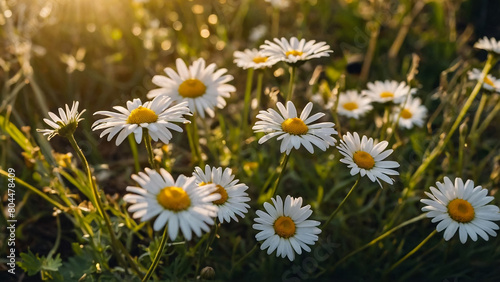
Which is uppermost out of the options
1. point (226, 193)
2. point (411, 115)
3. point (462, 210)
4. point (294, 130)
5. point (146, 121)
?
point (146, 121)

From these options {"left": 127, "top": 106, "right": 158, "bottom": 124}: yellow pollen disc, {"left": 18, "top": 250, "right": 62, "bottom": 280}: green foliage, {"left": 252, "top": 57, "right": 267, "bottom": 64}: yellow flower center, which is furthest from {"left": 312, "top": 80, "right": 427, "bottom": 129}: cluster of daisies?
{"left": 18, "top": 250, "right": 62, "bottom": 280}: green foliage

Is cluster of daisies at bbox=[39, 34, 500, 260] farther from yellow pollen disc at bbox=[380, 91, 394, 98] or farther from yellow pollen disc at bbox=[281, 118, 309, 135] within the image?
yellow pollen disc at bbox=[380, 91, 394, 98]

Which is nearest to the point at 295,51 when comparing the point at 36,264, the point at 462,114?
the point at 462,114

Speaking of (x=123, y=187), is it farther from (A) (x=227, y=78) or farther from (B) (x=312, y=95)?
(B) (x=312, y=95)

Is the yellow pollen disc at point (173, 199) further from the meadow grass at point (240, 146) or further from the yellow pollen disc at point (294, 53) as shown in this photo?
the yellow pollen disc at point (294, 53)

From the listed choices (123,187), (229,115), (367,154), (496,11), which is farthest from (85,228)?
(496,11)

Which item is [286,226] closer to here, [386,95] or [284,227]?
[284,227]
